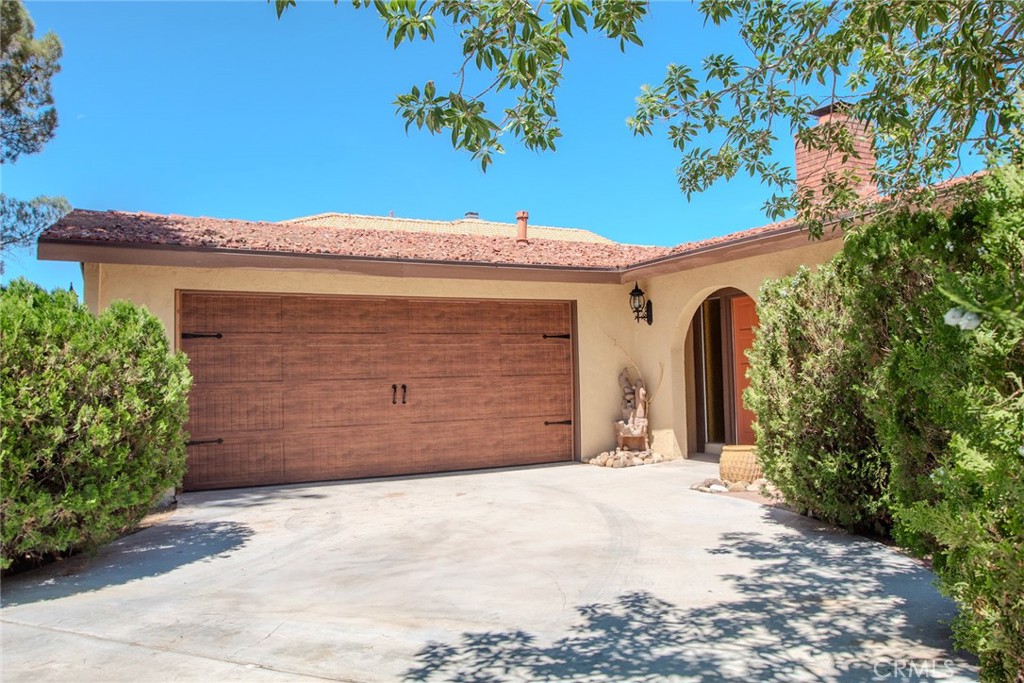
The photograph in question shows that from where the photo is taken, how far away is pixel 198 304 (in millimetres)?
8016

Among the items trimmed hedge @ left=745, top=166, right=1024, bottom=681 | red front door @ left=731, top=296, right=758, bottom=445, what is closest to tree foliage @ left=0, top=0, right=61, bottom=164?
red front door @ left=731, top=296, right=758, bottom=445

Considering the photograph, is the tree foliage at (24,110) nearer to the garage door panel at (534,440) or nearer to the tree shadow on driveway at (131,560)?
the tree shadow on driveway at (131,560)

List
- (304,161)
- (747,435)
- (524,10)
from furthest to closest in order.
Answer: (304,161) → (747,435) → (524,10)

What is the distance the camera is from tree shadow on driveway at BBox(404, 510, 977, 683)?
2.94 m

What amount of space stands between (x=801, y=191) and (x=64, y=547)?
5664 millimetres

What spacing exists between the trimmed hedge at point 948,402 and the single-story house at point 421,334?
286 centimetres

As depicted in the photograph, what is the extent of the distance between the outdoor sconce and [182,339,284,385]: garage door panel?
5091mm

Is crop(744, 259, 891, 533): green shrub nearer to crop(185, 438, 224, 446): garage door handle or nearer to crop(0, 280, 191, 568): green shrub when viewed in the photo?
crop(0, 280, 191, 568): green shrub

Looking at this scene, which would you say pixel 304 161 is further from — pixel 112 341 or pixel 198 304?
pixel 112 341

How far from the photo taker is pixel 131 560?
5.07m

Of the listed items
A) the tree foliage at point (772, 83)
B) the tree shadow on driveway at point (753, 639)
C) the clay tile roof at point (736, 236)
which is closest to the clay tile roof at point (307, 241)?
the clay tile roof at point (736, 236)

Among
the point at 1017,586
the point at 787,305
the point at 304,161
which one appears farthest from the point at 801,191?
the point at 304,161

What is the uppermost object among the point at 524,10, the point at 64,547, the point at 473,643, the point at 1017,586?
the point at 524,10

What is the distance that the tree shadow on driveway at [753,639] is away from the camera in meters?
2.94
